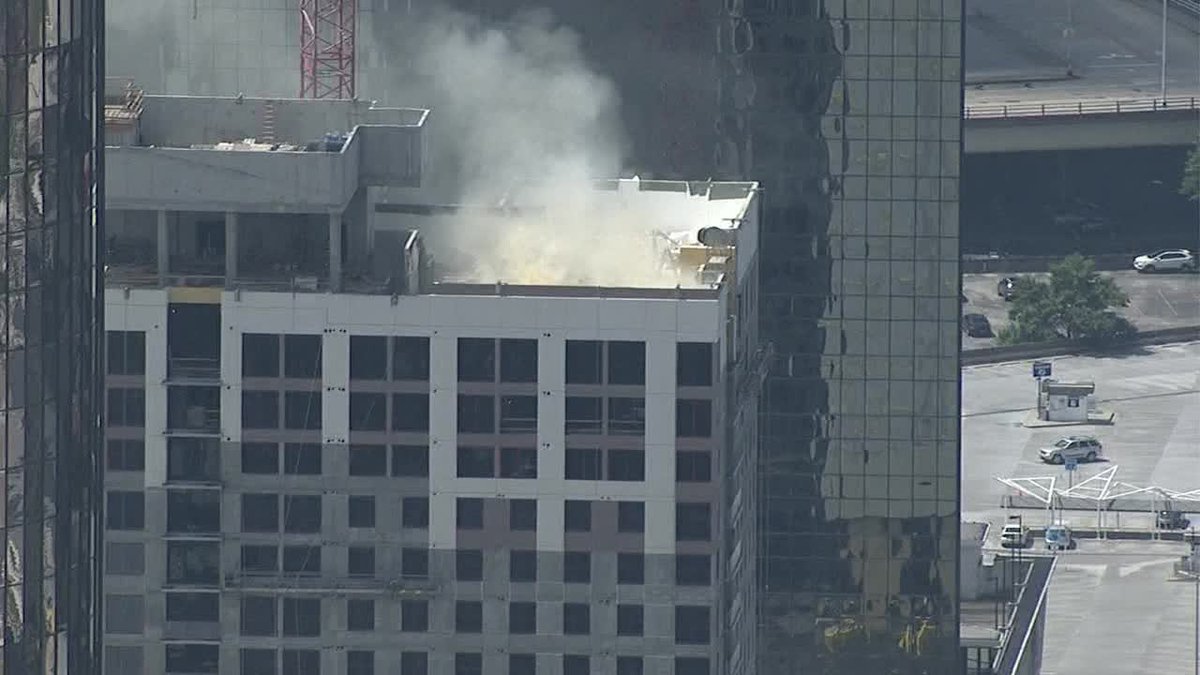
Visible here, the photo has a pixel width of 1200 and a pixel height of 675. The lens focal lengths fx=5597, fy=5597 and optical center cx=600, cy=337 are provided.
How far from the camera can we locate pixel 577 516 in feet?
433

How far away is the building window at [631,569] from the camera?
434 ft

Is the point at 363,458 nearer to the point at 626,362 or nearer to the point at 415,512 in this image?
the point at 415,512

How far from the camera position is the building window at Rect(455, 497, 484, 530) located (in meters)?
132

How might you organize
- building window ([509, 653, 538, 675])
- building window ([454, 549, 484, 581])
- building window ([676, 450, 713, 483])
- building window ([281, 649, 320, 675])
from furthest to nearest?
building window ([281, 649, 320, 675]) < building window ([509, 653, 538, 675]) < building window ([454, 549, 484, 581]) < building window ([676, 450, 713, 483])

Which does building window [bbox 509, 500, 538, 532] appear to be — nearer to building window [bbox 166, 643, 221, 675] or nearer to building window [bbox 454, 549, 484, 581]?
building window [bbox 454, 549, 484, 581]

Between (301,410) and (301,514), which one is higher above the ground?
(301,410)

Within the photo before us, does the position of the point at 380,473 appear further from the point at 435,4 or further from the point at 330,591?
the point at 435,4

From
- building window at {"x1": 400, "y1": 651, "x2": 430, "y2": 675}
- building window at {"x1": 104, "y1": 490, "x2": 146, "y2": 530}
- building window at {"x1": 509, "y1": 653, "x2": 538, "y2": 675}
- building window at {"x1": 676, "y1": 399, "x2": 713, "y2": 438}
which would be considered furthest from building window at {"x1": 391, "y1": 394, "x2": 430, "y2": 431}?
building window at {"x1": 104, "y1": 490, "x2": 146, "y2": 530}

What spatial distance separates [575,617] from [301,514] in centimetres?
693

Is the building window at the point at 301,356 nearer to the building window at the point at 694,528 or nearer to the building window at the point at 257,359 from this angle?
the building window at the point at 257,359

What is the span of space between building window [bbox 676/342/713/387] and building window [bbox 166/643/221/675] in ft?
43.1

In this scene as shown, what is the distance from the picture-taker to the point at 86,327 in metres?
103

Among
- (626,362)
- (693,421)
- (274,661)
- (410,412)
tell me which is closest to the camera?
(626,362)

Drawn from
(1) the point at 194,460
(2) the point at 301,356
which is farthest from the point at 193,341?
(1) the point at 194,460
